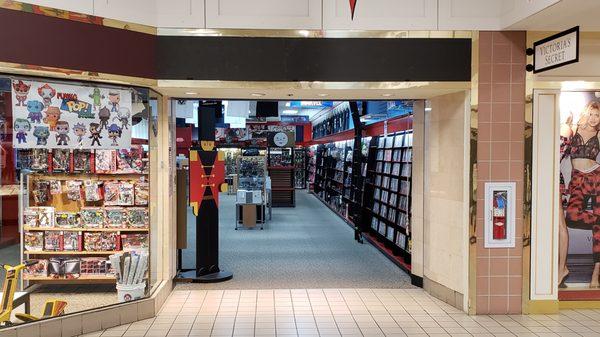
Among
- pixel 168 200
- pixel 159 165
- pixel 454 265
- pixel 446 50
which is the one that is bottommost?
pixel 454 265

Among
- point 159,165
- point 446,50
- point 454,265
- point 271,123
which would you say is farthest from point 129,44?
Answer: point 271,123

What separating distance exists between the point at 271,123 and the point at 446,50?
16.7 meters

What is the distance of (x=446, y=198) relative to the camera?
237 inches

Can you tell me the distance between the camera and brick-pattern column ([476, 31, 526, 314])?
5.53 m

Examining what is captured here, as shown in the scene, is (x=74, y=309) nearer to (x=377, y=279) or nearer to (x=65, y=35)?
(x=65, y=35)

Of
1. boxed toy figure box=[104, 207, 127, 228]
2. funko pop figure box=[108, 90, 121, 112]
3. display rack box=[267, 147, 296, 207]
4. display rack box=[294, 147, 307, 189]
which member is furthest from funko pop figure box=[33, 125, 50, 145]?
display rack box=[294, 147, 307, 189]

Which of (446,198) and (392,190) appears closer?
(446,198)

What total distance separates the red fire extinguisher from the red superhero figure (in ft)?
15.5

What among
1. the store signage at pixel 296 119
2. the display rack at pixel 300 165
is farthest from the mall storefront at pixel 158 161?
the store signage at pixel 296 119

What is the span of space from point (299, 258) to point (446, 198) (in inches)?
131

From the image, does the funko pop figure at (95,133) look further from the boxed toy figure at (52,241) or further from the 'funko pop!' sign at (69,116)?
the boxed toy figure at (52,241)

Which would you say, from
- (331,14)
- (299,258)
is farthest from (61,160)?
(299,258)

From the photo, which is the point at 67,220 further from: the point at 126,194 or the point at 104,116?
the point at 104,116

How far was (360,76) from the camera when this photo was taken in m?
5.48
